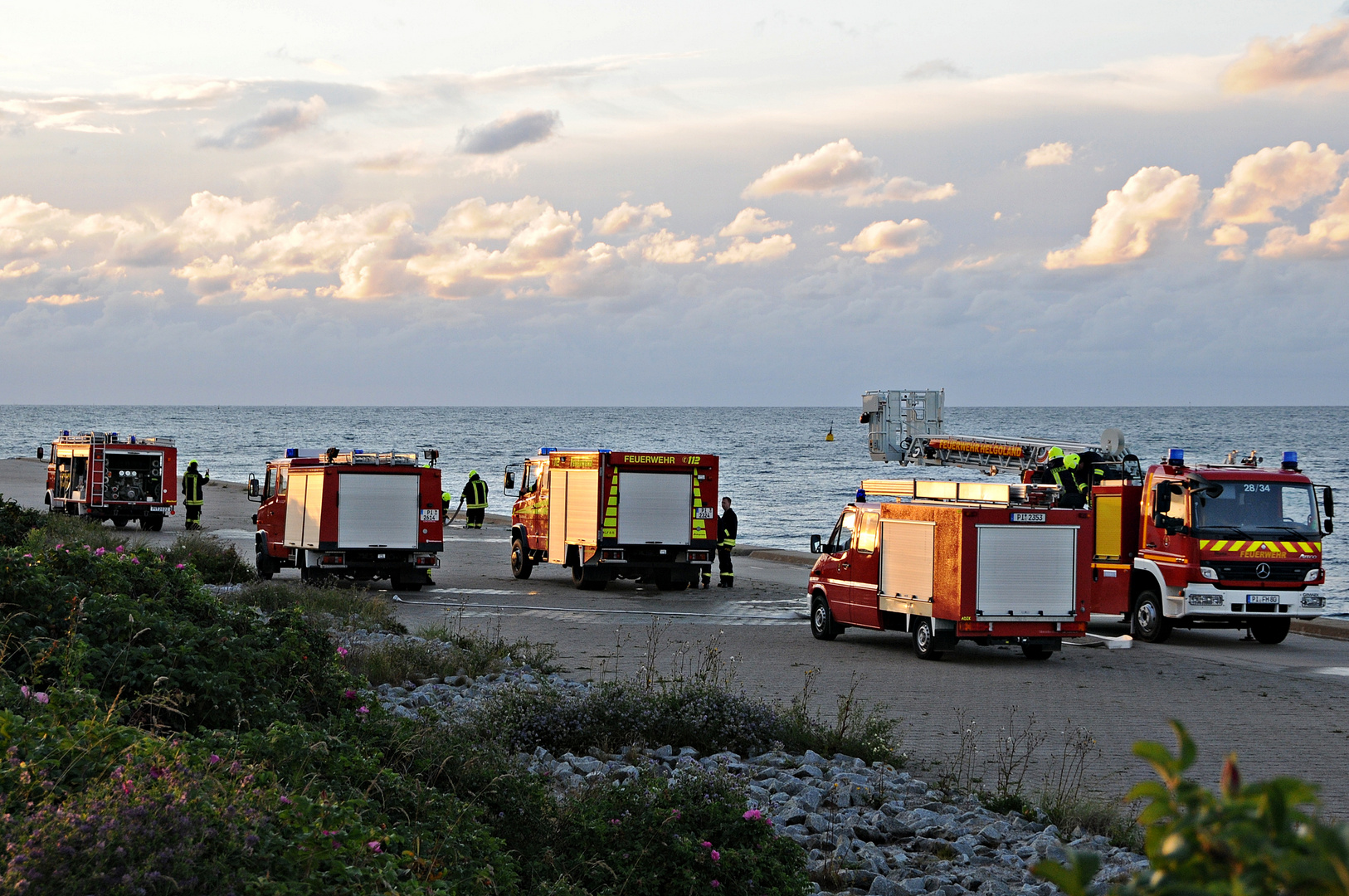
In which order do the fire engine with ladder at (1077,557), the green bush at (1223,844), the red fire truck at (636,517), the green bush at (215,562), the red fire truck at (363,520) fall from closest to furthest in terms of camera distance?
1. the green bush at (1223,844)
2. the fire engine with ladder at (1077,557)
3. the green bush at (215,562)
4. the red fire truck at (363,520)
5. the red fire truck at (636,517)

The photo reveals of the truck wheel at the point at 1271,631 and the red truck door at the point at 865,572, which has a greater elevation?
the red truck door at the point at 865,572

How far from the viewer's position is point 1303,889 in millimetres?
1258

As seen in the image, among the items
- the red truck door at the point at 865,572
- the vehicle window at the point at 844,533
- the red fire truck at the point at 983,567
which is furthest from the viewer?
the vehicle window at the point at 844,533

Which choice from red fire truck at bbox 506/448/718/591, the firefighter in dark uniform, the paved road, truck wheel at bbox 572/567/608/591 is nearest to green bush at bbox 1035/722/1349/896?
the paved road

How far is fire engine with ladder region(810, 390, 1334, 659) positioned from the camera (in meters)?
16.7

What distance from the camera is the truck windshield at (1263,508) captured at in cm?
1895

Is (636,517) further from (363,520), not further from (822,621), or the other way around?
(822,621)

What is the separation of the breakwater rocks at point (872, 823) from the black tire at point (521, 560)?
16806 mm

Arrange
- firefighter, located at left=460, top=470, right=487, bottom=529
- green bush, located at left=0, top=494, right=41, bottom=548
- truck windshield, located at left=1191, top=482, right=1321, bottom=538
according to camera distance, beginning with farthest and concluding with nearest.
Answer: firefighter, located at left=460, top=470, right=487, bottom=529
truck windshield, located at left=1191, top=482, right=1321, bottom=538
green bush, located at left=0, top=494, right=41, bottom=548

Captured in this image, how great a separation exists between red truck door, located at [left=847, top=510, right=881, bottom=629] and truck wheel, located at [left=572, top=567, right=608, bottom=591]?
318 inches

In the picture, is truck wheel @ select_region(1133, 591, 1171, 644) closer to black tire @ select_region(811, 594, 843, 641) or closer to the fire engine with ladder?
the fire engine with ladder

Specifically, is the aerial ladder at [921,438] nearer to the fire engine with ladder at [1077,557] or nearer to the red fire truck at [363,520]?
the fire engine with ladder at [1077,557]

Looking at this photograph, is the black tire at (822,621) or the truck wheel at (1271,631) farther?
the truck wheel at (1271,631)

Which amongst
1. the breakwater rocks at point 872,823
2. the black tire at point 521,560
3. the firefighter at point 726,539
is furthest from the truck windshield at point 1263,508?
the black tire at point 521,560
